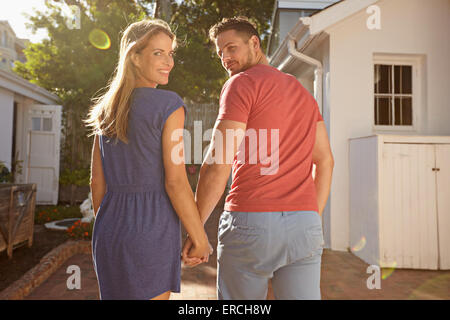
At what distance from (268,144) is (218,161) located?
0.21 meters

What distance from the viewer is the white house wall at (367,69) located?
5973mm

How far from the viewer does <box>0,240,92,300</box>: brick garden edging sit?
3.71 m

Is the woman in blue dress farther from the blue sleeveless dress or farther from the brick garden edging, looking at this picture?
the brick garden edging

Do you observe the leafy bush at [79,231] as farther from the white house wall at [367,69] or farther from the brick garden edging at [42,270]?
the white house wall at [367,69]

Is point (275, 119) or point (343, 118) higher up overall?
point (343, 118)

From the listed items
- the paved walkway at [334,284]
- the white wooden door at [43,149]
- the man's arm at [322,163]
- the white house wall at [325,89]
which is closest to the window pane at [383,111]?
the white house wall at [325,89]

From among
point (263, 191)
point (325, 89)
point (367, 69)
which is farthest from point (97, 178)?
point (367, 69)

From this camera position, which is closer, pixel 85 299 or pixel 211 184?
pixel 211 184

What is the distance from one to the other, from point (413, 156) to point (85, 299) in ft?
14.2

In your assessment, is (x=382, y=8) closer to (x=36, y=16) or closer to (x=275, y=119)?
(x=275, y=119)

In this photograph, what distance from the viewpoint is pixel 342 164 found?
19.7 ft

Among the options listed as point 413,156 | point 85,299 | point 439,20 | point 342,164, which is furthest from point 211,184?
point 439,20

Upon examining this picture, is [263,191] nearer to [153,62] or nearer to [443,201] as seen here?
[153,62]

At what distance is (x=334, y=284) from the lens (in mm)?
4375
